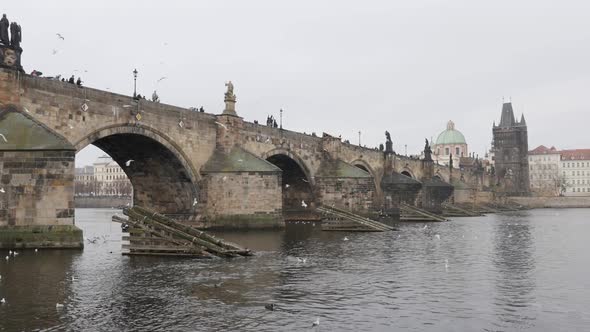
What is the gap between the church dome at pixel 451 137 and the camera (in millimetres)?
184250

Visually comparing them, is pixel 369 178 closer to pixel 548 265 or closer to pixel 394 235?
pixel 394 235

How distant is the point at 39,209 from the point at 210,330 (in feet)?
44.4

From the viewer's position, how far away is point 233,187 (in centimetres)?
3675

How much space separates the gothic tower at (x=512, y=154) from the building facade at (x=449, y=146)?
2537 centimetres

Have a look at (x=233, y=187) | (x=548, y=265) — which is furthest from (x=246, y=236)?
A: (x=548, y=265)

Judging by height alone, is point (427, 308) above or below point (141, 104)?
below

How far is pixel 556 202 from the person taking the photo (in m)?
121

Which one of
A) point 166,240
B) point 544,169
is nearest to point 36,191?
point 166,240

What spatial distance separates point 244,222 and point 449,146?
156984 millimetres

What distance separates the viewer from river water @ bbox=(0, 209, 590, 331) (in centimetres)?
1120

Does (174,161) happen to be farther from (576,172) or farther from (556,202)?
(576,172)

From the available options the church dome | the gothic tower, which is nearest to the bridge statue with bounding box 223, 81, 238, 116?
the gothic tower

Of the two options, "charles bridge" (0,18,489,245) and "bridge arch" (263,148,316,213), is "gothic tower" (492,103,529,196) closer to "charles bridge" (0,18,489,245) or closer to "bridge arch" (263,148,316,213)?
"charles bridge" (0,18,489,245)

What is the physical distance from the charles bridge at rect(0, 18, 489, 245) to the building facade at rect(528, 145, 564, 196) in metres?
115
